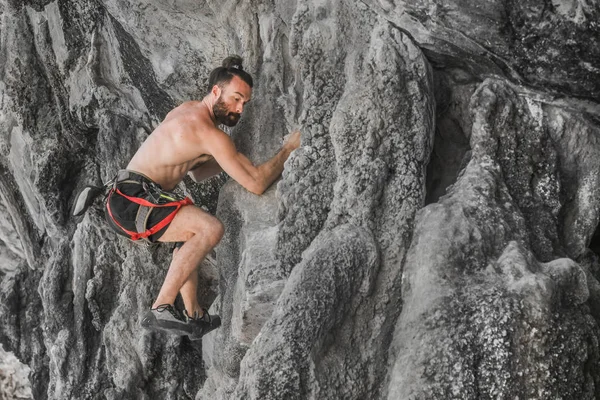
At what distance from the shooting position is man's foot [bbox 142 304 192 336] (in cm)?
400

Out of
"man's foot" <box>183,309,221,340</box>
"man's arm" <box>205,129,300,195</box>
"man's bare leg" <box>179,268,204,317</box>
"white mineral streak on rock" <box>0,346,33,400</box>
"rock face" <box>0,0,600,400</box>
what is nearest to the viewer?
"rock face" <box>0,0,600,400</box>

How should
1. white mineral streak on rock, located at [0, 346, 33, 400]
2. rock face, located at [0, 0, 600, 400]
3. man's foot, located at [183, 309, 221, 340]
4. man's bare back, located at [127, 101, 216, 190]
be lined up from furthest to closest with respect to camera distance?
white mineral streak on rock, located at [0, 346, 33, 400], man's foot, located at [183, 309, 221, 340], man's bare back, located at [127, 101, 216, 190], rock face, located at [0, 0, 600, 400]

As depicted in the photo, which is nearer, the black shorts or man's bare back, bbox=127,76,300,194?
man's bare back, bbox=127,76,300,194

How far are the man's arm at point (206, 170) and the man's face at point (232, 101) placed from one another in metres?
0.34

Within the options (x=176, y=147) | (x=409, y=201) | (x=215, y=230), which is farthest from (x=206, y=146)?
(x=409, y=201)

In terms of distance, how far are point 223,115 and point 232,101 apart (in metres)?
0.09

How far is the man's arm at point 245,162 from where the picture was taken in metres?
3.85

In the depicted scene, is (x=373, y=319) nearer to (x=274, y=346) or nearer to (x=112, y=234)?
(x=274, y=346)

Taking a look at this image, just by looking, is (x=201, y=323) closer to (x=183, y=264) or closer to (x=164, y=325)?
(x=164, y=325)

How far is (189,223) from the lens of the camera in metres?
4.00

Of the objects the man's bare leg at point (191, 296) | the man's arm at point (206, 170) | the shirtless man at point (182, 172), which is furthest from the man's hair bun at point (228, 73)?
the man's bare leg at point (191, 296)

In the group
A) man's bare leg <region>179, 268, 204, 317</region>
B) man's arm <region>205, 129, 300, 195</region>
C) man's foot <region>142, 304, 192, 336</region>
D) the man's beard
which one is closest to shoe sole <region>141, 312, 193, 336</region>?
man's foot <region>142, 304, 192, 336</region>

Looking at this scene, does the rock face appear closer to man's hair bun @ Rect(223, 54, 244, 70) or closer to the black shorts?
man's hair bun @ Rect(223, 54, 244, 70)

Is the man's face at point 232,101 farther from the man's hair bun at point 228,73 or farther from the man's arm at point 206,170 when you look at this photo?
the man's arm at point 206,170
